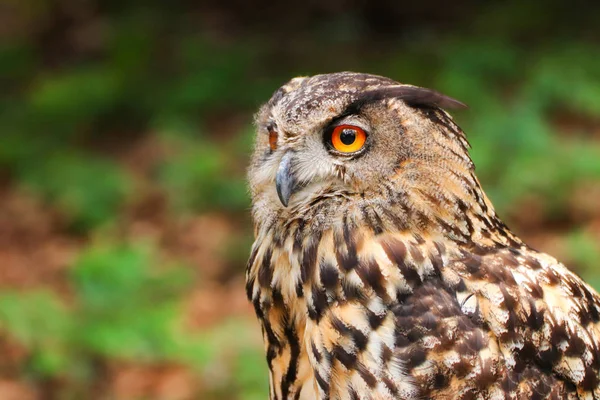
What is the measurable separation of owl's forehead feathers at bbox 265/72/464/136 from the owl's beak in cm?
8

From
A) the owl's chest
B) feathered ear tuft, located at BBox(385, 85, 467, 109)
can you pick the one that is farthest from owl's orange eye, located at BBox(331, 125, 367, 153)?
the owl's chest

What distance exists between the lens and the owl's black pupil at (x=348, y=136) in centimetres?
192

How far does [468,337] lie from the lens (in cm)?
183

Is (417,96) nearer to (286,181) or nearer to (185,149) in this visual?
(286,181)

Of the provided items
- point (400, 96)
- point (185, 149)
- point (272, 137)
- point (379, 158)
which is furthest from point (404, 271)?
point (185, 149)

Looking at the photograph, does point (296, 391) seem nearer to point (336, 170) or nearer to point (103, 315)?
point (336, 170)

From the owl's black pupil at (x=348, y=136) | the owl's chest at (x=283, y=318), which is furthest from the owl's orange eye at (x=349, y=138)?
the owl's chest at (x=283, y=318)

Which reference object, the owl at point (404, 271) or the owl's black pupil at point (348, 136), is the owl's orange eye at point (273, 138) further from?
the owl's black pupil at point (348, 136)

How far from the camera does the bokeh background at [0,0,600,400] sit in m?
4.30

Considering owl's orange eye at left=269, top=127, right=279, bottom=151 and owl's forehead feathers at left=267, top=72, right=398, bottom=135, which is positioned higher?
owl's orange eye at left=269, top=127, right=279, bottom=151

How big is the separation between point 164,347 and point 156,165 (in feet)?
9.26

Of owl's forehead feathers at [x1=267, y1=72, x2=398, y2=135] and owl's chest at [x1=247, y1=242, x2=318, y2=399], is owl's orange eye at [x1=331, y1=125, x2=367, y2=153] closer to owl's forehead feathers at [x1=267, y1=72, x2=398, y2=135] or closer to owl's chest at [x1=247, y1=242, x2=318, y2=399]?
owl's forehead feathers at [x1=267, y1=72, x2=398, y2=135]

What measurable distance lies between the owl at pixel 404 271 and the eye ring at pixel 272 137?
0.05 m

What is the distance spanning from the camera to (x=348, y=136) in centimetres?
193
